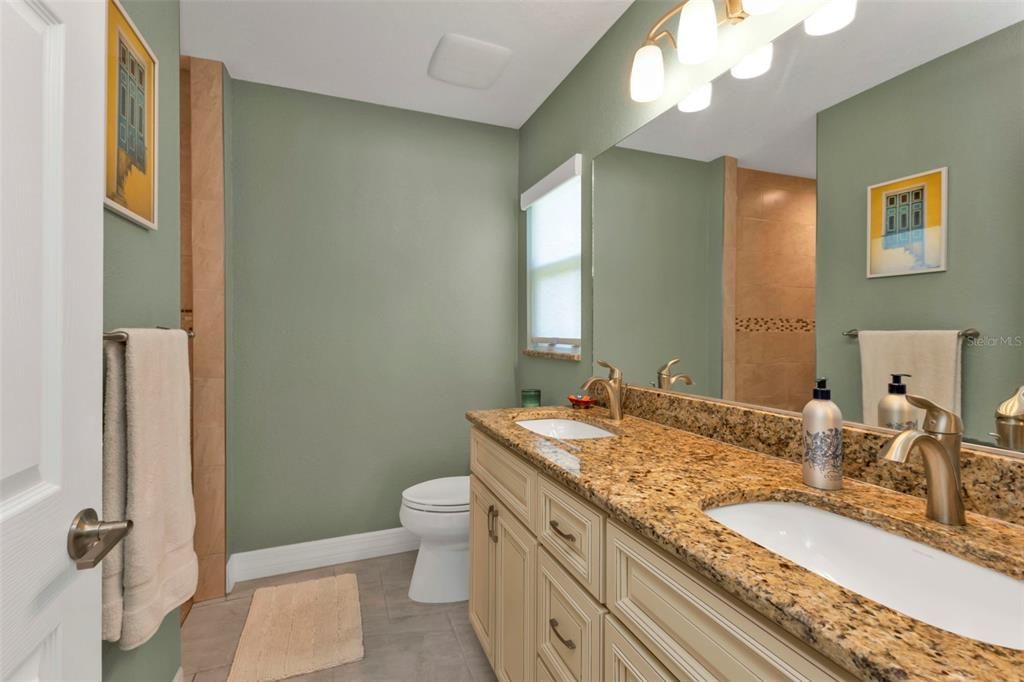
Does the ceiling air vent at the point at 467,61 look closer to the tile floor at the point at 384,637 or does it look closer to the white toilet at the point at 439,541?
the white toilet at the point at 439,541

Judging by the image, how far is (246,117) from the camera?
2348mm

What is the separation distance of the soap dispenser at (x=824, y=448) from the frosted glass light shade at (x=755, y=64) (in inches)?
36.2

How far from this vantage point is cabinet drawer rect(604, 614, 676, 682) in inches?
30.3

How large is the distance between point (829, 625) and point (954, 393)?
2.16 feet

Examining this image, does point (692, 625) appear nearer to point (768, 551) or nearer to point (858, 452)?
point (768, 551)

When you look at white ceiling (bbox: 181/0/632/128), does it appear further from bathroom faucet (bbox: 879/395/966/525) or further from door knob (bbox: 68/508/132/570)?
door knob (bbox: 68/508/132/570)

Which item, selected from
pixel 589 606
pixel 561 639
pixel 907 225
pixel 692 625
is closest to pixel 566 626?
pixel 561 639

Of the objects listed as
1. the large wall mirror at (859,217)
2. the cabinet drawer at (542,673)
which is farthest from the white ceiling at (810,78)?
the cabinet drawer at (542,673)

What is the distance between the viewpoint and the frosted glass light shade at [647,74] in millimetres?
1546

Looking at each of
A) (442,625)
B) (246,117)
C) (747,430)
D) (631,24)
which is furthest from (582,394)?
(246,117)

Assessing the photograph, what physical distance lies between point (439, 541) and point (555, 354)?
3.48 ft

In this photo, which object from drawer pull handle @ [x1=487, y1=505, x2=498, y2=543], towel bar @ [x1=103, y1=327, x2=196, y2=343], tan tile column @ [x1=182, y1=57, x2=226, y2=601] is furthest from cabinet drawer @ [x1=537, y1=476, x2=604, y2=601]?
tan tile column @ [x1=182, y1=57, x2=226, y2=601]

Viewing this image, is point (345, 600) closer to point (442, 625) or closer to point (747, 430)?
point (442, 625)

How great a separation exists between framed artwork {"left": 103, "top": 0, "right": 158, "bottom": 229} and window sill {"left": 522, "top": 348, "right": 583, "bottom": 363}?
1671 millimetres
